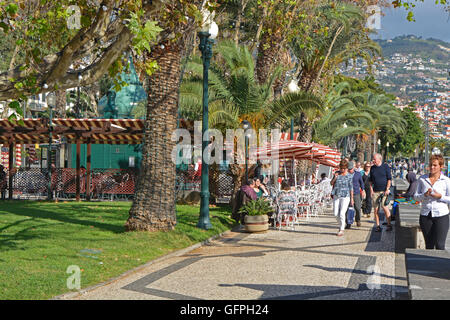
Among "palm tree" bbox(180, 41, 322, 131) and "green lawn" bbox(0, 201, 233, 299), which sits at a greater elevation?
"palm tree" bbox(180, 41, 322, 131)

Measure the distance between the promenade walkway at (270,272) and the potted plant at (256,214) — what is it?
4.09 feet

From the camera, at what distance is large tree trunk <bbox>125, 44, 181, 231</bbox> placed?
41.3ft

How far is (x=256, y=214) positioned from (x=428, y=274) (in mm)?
8978

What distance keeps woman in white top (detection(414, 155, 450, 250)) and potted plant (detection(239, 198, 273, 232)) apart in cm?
678

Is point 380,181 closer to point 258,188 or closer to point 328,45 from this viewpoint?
point 258,188

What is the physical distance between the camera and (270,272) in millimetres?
8789

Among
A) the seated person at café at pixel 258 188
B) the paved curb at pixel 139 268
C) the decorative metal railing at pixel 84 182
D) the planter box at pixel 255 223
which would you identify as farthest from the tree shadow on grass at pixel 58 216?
the decorative metal railing at pixel 84 182

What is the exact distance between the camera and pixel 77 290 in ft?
24.4

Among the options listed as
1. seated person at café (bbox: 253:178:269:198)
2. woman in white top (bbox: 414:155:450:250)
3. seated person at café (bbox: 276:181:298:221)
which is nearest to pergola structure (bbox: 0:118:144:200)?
seated person at café (bbox: 253:178:269:198)

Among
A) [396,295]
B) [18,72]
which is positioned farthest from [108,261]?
[396,295]

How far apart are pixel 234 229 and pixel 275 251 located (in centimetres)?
424

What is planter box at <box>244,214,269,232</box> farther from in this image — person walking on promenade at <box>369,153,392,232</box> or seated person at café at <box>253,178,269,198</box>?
person walking on promenade at <box>369,153,392,232</box>

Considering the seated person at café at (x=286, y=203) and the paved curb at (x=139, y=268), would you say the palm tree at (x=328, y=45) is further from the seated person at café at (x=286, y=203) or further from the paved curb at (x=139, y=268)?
the paved curb at (x=139, y=268)

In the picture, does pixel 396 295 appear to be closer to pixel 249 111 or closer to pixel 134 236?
pixel 134 236
